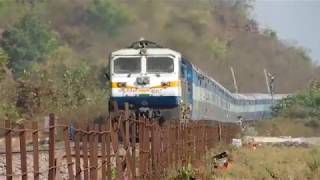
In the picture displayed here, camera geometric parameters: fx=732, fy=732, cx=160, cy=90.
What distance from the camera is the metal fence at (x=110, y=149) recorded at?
6.82m

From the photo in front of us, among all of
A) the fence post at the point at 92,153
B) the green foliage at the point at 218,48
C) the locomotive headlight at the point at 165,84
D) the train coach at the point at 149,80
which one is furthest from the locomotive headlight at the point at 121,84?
the green foliage at the point at 218,48

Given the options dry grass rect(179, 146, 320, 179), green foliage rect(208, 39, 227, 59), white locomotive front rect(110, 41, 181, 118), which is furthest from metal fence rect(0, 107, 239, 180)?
green foliage rect(208, 39, 227, 59)

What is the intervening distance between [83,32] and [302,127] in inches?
1392

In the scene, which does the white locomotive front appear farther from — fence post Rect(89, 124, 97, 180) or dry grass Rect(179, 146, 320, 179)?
fence post Rect(89, 124, 97, 180)

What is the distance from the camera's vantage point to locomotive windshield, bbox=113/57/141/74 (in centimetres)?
2300

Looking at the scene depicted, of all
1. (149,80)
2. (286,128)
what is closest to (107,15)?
(286,128)

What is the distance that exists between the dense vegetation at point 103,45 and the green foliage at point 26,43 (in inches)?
3.3

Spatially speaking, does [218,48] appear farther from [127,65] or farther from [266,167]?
[266,167]

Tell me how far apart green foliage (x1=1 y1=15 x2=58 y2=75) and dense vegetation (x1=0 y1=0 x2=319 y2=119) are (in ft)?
0.28

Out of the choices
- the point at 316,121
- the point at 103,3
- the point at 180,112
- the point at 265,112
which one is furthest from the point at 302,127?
the point at 103,3

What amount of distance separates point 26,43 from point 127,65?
134 feet

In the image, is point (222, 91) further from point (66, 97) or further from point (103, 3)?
point (103, 3)

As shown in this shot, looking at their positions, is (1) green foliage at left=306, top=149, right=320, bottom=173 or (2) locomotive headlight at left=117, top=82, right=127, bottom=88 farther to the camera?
(2) locomotive headlight at left=117, top=82, right=127, bottom=88

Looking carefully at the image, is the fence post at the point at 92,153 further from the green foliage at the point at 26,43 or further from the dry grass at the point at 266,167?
the green foliage at the point at 26,43
